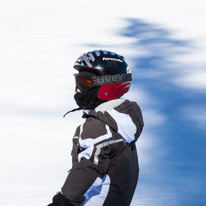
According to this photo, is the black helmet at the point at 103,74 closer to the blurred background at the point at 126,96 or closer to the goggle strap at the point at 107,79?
the goggle strap at the point at 107,79

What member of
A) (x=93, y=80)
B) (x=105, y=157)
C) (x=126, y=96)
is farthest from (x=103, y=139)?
(x=126, y=96)

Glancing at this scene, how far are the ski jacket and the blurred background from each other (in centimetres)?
143

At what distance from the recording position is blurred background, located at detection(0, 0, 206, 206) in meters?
3.71

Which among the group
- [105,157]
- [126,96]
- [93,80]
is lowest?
[126,96]

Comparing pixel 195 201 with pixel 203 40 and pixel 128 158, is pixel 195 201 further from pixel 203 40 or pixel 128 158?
pixel 203 40

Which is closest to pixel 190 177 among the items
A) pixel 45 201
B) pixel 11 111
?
pixel 45 201

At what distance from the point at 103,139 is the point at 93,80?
297 mm

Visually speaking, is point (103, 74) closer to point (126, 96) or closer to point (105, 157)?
point (105, 157)

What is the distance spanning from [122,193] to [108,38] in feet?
17.3

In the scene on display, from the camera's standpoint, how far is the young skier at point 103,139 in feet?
6.32

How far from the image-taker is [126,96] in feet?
17.1

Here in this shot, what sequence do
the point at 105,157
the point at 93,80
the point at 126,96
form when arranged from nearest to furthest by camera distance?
the point at 105,157 < the point at 93,80 < the point at 126,96

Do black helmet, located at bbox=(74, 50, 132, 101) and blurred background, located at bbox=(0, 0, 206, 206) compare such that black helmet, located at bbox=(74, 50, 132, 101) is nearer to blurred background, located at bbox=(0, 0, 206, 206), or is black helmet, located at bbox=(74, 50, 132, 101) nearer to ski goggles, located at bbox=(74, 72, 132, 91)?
ski goggles, located at bbox=(74, 72, 132, 91)

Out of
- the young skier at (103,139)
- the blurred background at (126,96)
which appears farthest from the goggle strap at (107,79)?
the blurred background at (126,96)
